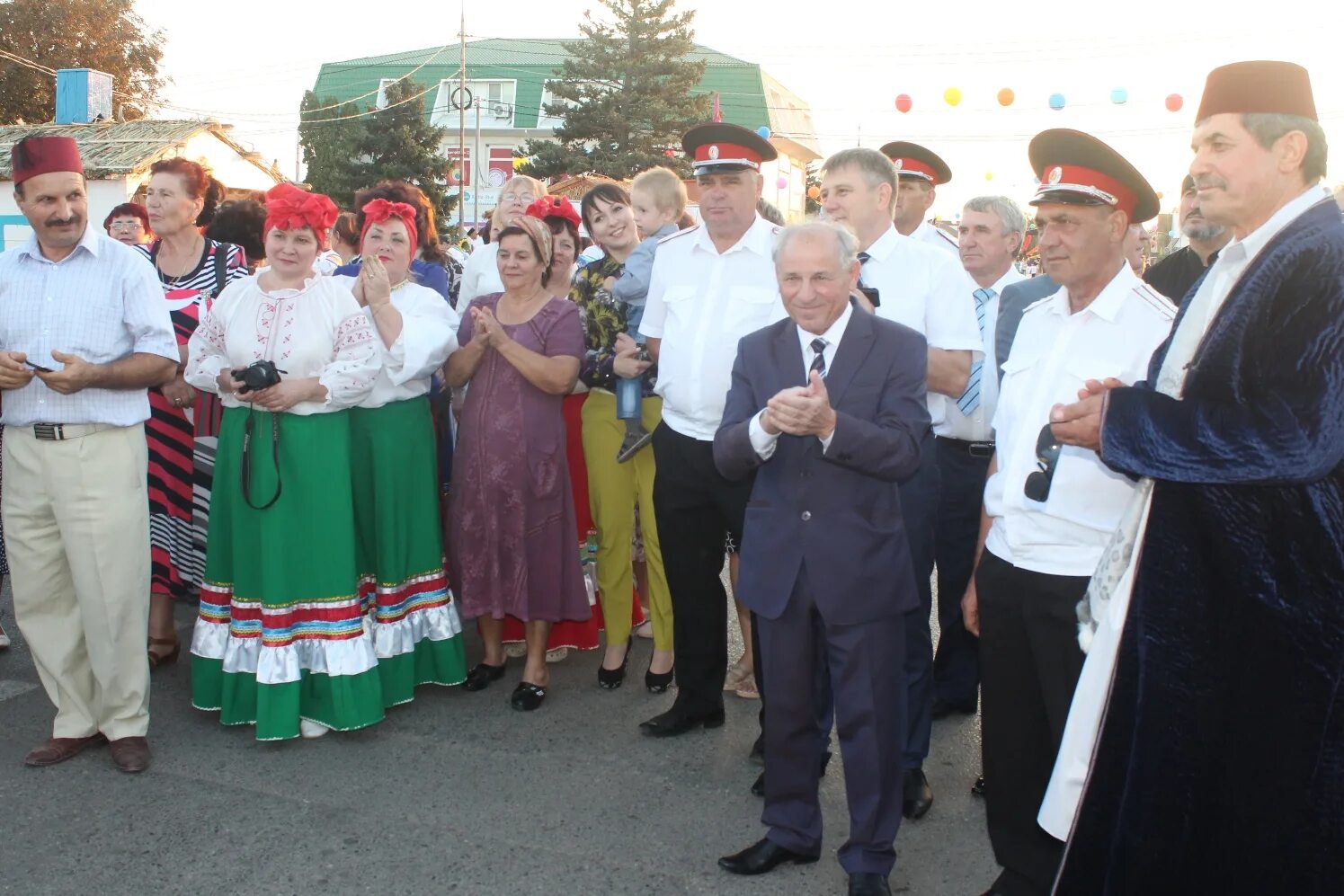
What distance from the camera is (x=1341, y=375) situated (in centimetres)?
208

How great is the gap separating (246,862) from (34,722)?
170cm

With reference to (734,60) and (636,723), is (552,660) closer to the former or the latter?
(636,723)

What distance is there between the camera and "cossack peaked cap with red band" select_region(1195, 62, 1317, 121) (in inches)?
89.4

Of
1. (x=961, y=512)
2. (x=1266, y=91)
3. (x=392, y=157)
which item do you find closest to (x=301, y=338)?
(x=961, y=512)

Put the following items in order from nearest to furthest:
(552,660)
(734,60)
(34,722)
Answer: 1. (34,722)
2. (552,660)
3. (734,60)

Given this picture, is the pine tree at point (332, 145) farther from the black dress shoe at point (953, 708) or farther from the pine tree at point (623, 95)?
the black dress shoe at point (953, 708)

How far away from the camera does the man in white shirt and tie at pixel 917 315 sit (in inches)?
159

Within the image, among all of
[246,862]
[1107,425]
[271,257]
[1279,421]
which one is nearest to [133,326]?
[271,257]

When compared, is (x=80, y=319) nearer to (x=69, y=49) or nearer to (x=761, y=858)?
(x=761, y=858)

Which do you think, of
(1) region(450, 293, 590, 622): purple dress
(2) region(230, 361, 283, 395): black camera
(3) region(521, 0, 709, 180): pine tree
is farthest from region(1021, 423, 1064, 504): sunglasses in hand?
(3) region(521, 0, 709, 180): pine tree

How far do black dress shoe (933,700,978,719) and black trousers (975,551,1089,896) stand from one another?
163cm

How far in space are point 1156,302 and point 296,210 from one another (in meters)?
3.18

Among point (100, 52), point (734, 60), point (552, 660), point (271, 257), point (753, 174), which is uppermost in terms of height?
point (734, 60)

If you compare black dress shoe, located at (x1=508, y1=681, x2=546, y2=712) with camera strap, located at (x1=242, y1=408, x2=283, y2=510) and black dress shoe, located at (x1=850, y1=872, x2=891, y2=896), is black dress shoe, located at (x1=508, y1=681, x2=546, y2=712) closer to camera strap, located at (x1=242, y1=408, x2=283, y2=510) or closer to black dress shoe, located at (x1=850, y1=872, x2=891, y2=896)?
camera strap, located at (x1=242, y1=408, x2=283, y2=510)
